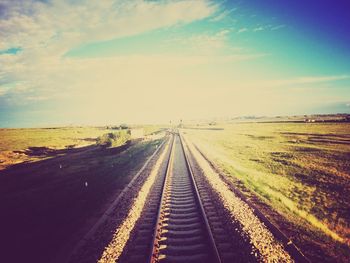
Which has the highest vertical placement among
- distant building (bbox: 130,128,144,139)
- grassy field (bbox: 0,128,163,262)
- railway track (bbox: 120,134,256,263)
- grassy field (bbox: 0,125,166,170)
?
distant building (bbox: 130,128,144,139)

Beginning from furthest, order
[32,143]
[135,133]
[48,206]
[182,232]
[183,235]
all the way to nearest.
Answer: [32,143] → [135,133] → [48,206] → [182,232] → [183,235]

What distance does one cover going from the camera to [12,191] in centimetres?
1681

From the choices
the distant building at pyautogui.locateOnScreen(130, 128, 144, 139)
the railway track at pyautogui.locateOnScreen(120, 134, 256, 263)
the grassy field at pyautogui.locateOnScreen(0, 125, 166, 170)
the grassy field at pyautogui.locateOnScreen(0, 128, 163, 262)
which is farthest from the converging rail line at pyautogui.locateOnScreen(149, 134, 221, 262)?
the distant building at pyautogui.locateOnScreen(130, 128, 144, 139)

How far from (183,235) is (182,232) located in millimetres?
177

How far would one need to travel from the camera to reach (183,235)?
788 cm

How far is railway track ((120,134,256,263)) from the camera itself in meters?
6.64

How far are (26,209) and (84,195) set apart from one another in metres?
3.01

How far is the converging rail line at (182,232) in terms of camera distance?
6.62 m

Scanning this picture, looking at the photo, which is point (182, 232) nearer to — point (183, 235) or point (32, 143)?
point (183, 235)

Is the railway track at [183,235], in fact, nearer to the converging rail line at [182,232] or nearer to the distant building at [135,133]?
the converging rail line at [182,232]

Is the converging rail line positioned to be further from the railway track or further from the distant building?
the distant building

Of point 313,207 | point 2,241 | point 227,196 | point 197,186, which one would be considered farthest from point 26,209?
point 313,207

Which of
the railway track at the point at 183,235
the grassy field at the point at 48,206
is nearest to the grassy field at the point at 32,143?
the grassy field at the point at 48,206

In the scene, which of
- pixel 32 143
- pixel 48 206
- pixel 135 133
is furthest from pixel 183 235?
pixel 32 143
